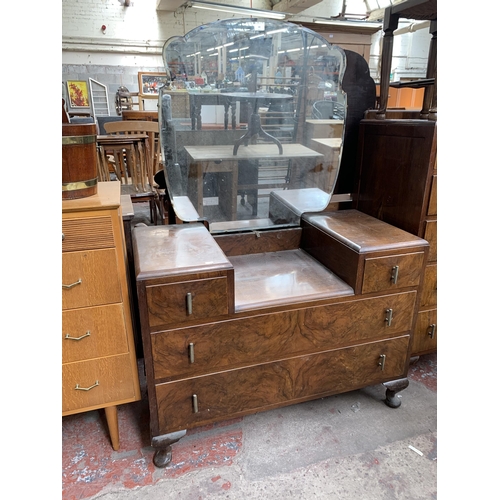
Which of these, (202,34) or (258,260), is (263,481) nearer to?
(258,260)

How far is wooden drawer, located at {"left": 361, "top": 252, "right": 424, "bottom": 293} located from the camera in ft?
3.95

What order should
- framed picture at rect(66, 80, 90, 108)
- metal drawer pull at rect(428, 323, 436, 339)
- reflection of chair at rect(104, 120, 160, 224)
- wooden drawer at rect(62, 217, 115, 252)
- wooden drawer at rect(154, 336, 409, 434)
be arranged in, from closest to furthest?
wooden drawer at rect(62, 217, 115, 252) → wooden drawer at rect(154, 336, 409, 434) → metal drawer pull at rect(428, 323, 436, 339) → reflection of chair at rect(104, 120, 160, 224) → framed picture at rect(66, 80, 90, 108)

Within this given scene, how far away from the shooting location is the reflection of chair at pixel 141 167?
8.17ft

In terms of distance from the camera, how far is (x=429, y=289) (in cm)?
147

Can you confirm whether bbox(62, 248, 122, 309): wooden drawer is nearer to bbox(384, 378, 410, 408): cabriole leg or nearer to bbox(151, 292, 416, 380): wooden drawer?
bbox(151, 292, 416, 380): wooden drawer

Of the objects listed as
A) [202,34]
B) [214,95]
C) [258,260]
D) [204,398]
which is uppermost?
[202,34]

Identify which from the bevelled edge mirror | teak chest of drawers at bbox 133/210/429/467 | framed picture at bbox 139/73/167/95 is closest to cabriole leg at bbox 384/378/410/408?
teak chest of drawers at bbox 133/210/429/467

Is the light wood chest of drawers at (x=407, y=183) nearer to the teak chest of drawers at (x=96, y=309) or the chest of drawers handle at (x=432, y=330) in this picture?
the chest of drawers handle at (x=432, y=330)

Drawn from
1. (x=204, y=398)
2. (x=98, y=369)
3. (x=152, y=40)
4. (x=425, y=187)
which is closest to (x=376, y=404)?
(x=204, y=398)

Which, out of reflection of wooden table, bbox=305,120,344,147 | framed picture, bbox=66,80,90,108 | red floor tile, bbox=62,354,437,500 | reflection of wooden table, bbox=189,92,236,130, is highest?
framed picture, bbox=66,80,90,108

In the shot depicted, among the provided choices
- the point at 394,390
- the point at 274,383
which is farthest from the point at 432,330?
the point at 274,383

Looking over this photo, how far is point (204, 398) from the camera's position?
116 centimetres

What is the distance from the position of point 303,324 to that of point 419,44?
7.18 meters

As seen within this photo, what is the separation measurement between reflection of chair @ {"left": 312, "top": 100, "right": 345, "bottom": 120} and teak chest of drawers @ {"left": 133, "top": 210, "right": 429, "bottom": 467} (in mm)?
394
